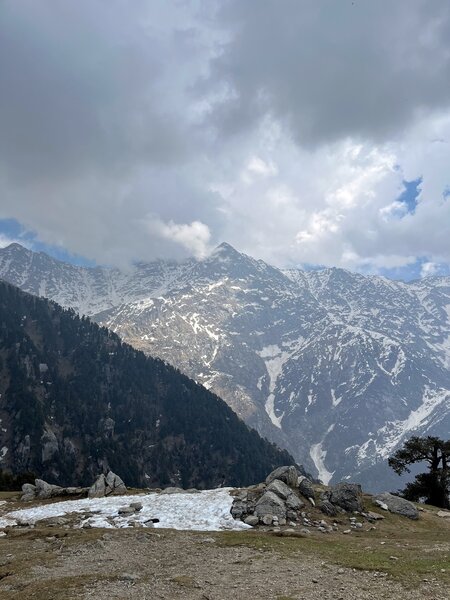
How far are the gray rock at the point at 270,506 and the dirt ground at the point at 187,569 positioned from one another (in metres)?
6.04

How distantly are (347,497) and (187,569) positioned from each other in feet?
79.5

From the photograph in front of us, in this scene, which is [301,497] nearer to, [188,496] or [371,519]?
[371,519]

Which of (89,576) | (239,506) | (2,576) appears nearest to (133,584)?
(89,576)

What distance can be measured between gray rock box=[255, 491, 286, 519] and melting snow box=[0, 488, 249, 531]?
2.59 metres

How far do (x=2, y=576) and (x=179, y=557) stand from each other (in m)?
9.95

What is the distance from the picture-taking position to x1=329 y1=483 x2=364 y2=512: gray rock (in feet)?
141

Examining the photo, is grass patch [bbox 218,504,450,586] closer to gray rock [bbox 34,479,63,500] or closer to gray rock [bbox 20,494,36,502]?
gray rock [bbox 34,479,63,500]

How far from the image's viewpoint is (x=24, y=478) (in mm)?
106188

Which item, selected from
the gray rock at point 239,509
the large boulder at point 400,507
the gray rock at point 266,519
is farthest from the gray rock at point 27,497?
the large boulder at point 400,507

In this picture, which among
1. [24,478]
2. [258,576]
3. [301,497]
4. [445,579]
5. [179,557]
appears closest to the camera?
[445,579]

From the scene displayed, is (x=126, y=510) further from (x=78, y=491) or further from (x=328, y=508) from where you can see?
(x=328, y=508)

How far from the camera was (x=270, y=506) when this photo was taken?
40.2 metres

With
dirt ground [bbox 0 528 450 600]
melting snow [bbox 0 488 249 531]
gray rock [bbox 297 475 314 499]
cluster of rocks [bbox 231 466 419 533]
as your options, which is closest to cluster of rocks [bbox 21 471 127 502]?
melting snow [bbox 0 488 249 531]

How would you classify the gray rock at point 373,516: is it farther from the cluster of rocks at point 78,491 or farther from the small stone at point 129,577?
Result: the cluster of rocks at point 78,491
